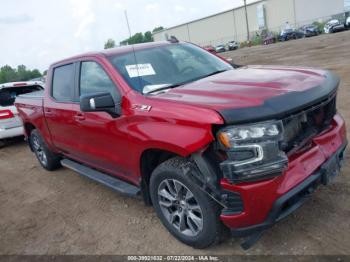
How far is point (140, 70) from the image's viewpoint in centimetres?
392

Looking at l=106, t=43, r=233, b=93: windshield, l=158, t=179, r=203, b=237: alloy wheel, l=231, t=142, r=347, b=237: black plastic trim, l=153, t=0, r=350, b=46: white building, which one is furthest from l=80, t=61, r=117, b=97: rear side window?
l=153, t=0, r=350, b=46: white building

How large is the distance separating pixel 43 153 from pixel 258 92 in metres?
4.60

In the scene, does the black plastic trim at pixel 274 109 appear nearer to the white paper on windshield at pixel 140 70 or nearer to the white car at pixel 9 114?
the white paper on windshield at pixel 140 70

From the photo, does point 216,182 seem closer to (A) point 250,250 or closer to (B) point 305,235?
(A) point 250,250

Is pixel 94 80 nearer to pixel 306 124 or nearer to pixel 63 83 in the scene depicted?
pixel 63 83

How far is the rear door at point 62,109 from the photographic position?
4.78m

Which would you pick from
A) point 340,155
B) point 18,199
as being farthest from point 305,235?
point 18,199

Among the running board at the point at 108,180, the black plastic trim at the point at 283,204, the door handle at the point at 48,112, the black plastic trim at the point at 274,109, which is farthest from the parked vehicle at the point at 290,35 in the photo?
the black plastic trim at the point at 283,204

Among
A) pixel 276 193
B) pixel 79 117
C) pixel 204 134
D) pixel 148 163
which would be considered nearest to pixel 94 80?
pixel 79 117

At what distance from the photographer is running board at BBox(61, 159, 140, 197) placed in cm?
390

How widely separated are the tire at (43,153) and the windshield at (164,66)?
283cm

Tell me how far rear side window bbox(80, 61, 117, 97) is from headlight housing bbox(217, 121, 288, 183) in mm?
1541

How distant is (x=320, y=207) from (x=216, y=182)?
1.42 metres

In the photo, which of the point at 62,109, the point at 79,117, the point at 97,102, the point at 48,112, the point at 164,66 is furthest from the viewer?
the point at 48,112
